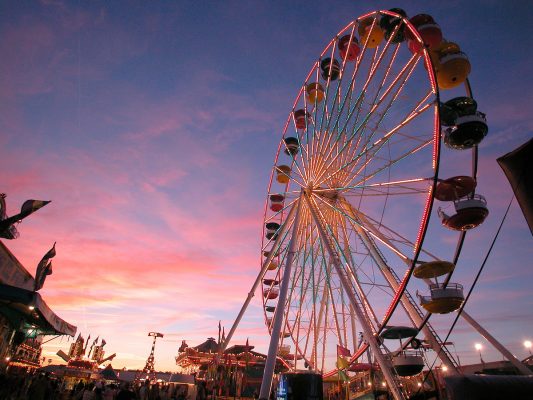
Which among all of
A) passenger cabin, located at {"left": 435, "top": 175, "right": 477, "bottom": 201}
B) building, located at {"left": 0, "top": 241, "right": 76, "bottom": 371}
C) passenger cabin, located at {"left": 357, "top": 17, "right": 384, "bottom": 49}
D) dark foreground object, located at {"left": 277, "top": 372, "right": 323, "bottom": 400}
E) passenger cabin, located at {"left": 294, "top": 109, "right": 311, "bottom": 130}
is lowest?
dark foreground object, located at {"left": 277, "top": 372, "right": 323, "bottom": 400}

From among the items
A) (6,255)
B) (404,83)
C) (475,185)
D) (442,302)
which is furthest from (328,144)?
(6,255)

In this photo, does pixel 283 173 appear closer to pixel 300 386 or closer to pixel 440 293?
pixel 440 293

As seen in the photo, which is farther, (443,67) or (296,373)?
(443,67)

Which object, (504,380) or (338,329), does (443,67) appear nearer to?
(504,380)

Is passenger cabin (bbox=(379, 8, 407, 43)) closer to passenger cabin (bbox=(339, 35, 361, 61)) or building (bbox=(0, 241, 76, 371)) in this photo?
passenger cabin (bbox=(339, 35, 361, 61))

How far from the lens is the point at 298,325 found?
1688 centimetres

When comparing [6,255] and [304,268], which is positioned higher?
[304,268]

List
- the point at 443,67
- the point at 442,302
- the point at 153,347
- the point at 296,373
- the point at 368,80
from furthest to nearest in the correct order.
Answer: the point at 153,347 < the point at 368,80 < the point at 443,67 < the point at 442,302 < the point at 296,373

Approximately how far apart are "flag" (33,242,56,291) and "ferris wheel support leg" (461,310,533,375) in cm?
1911

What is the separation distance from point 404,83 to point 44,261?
737 inches

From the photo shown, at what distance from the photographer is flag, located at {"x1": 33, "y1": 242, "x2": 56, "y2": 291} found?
51.5 feet

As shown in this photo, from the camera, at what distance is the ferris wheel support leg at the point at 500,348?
946 centimetres

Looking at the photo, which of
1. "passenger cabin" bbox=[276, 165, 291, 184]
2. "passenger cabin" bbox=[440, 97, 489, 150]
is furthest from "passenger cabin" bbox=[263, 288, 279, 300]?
"passenger cabin" bbox=[440, 97, 489, 150]

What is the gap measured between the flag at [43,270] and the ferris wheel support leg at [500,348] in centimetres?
1911
